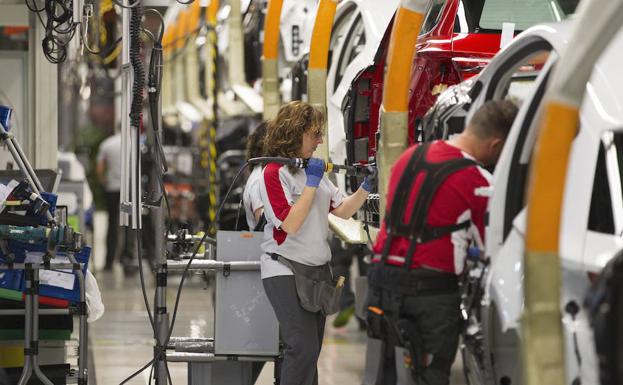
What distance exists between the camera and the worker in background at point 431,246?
5246 millimetres

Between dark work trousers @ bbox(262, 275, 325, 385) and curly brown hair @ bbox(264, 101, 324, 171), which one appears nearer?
dark work trousers @ bbox(262, 275, 325, 385)

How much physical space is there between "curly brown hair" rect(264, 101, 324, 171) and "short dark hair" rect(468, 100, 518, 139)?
1911 mm

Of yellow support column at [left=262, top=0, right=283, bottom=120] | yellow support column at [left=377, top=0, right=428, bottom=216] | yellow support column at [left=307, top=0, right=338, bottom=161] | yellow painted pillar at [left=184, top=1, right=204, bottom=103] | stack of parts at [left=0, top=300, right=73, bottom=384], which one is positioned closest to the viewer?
yellow support column at [left=377, top=0, right=428, bottom=216]

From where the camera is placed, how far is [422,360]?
5230mm

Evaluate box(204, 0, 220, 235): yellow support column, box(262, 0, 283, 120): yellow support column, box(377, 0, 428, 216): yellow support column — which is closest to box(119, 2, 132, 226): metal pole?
box(377, 0, 428, 216): yellow support column

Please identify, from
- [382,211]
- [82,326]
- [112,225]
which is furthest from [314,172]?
[112,225]

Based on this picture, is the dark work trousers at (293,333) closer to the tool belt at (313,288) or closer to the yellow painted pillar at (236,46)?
the tool belt at (313,288)

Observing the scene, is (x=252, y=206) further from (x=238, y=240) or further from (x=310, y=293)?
(x=310, y=293)

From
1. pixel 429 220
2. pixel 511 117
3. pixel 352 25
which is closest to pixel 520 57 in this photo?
pixel 511 117

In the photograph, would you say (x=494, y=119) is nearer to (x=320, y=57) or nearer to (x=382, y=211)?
(x=382, y=211)

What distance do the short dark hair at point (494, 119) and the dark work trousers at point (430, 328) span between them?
66 centimetres

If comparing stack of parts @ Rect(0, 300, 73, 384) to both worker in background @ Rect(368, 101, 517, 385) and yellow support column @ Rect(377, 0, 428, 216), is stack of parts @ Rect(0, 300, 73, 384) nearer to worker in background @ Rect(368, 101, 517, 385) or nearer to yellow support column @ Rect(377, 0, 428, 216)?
yellow support column @ Rect(377, 0, 428, 216)

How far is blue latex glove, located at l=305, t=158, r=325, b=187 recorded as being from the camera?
689 centimetres

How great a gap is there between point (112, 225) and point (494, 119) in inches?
556
